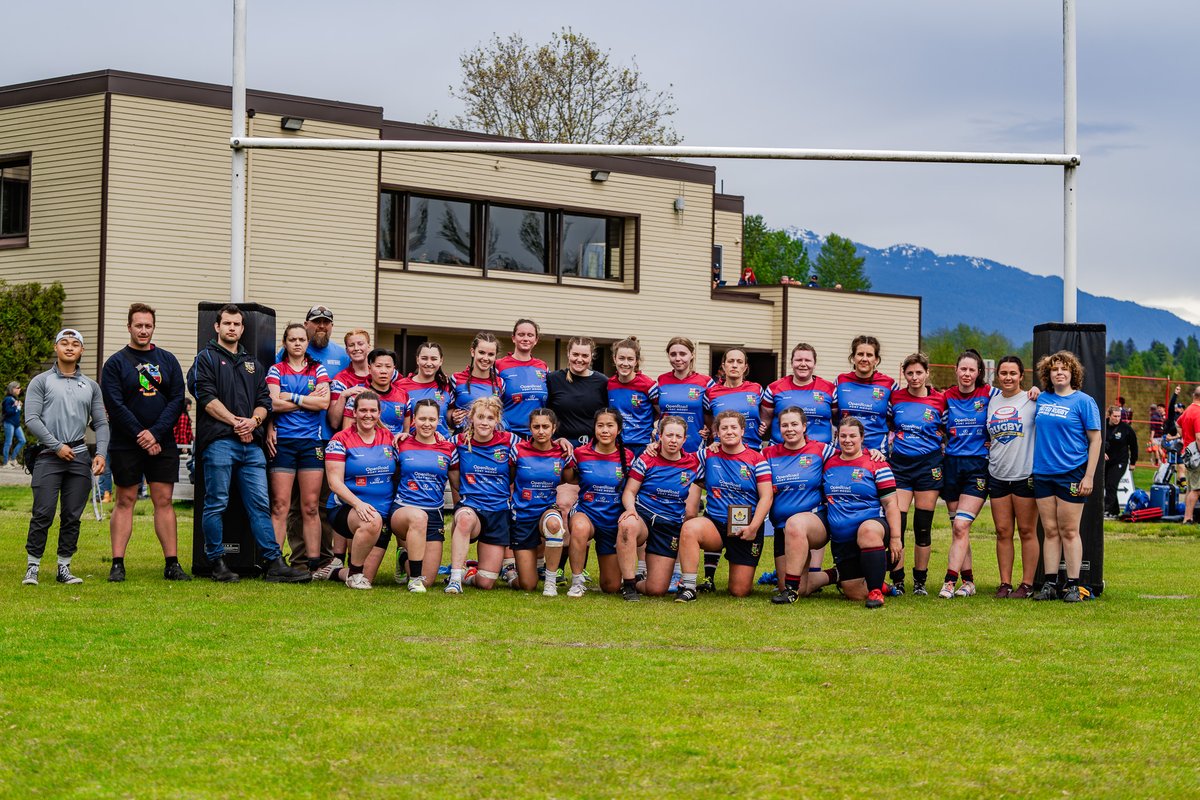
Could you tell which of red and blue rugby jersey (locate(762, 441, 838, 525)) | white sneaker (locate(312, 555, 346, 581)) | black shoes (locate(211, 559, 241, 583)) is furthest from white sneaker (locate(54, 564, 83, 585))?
red and blue rugby jersey (locate(762, 441, 838, 525))

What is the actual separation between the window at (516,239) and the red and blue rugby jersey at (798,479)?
17.3 m

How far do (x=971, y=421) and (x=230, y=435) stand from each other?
5.41 metres

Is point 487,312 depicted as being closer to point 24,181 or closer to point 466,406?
point 24,181

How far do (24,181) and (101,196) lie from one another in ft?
6.54

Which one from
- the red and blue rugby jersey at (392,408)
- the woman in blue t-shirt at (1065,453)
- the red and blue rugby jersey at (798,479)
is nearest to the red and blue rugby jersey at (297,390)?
the red and blue rugby jersey at (392,408)

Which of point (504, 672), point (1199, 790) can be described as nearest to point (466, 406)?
point (504, 672)

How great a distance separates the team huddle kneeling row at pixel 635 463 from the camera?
32.2ft

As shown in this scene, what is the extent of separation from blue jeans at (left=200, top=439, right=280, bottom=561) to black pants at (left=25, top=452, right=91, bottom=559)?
86cm

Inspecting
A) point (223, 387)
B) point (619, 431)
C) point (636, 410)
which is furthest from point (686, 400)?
point (223, 387)

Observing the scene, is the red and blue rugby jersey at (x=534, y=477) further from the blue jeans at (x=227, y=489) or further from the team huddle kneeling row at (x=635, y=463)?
the blue jeans at (x=227, y=489)

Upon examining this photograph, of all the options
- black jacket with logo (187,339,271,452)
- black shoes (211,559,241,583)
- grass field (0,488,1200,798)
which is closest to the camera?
grass field (0,488,1200,798)

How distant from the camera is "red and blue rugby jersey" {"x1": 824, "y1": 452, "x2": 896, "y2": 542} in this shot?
9.72m

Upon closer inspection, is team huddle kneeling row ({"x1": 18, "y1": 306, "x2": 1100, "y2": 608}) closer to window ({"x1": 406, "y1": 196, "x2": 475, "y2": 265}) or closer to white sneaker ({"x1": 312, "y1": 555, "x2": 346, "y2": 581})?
white sneaker ({"x1": 312, "y1": 555, "x2": 346, "y2": 581})

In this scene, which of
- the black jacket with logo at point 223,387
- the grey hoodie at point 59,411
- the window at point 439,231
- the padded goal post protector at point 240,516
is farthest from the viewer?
the window at point 439,231
